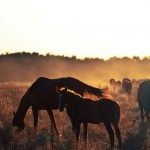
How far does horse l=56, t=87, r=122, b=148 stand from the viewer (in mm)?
10844

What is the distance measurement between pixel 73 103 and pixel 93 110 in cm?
63

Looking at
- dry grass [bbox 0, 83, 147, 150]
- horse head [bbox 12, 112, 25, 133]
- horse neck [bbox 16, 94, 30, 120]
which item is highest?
horse neck [bbox 16, 94, 30, 120]

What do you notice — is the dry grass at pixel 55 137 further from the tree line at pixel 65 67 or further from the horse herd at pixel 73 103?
the tree line at pixel 65 67

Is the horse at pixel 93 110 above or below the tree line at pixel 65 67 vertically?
below

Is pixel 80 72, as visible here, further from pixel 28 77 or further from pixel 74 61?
pixel 28 77

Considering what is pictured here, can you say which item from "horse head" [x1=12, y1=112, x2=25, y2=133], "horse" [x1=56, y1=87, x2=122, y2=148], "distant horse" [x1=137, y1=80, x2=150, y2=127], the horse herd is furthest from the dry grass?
"distant horse" [x1=137, y1=80, x2=150, y2=127]

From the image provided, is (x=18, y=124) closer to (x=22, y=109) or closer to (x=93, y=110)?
(x=22, y=109)

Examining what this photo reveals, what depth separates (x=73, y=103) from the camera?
1120 cm

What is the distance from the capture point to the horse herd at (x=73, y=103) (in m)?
10.9

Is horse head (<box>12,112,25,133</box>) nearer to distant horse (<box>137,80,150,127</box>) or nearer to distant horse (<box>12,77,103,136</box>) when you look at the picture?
distant horse (<box>12,77,103,136</box>)

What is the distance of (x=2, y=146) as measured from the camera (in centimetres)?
1015

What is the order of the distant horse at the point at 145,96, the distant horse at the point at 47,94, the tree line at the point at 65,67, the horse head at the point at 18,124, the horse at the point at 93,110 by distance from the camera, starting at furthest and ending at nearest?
the tree line at the point at 65,67 → the distant horse at the point at 145,96 → the distant horse at the point at 47,94 → the horse head at the point at 18,124 → the horse at the point at 93,110

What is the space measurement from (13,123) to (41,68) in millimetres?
68980

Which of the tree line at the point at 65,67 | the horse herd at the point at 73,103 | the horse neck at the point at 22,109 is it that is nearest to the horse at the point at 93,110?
the horse herd at the point at 73,103
